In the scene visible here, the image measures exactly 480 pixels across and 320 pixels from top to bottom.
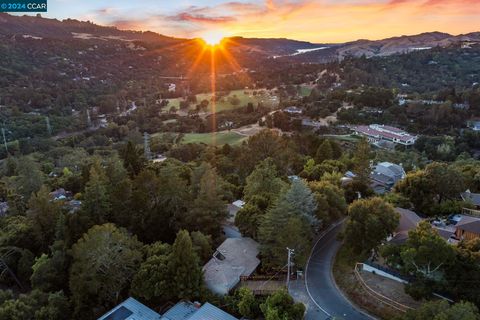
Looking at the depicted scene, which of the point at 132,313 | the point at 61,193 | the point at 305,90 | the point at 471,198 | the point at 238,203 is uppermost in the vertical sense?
the point at 305,90

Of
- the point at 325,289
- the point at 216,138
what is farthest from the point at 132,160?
the point at 216,138

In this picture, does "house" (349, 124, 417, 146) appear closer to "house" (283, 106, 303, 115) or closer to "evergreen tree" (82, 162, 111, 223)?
"house" (283, 106, 303, 115)

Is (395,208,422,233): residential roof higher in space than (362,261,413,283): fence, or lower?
higher

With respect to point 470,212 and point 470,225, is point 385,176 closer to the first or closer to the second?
point 470,212

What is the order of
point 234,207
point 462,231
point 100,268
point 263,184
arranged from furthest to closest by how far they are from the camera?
1. point 234,207
2. point 263,184
3. point 462,231
4. point 100,268

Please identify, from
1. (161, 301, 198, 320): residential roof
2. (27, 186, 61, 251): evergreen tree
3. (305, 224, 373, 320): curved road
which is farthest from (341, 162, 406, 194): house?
(27, 186, 61, 251): evergreen tree
